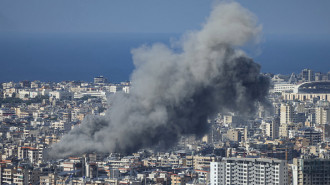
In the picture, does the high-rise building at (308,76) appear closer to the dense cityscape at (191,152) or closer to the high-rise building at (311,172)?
the dense cityscape at (191,152)

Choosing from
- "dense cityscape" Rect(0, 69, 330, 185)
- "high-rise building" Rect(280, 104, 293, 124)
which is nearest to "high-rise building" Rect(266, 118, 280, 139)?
"dense cityscape" Rect(0, 69, 330, 185)

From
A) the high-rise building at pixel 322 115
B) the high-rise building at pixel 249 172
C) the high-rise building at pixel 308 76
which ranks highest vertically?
the high-rise building at pixel 308 76

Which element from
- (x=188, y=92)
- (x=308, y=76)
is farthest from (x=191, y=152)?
(x=308, y=76)

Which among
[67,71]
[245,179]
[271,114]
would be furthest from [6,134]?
[67,71]

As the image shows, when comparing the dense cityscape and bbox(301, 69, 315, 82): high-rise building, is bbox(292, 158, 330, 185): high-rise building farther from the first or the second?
bbox(301, 69, 315, 82): high-rise building

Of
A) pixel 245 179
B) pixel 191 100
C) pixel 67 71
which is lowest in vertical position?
pixel 245 179

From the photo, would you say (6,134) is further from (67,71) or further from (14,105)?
(67,71)

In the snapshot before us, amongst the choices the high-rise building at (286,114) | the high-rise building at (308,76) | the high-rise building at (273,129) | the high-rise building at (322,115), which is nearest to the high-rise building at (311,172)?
the high-rise building at (273,129)

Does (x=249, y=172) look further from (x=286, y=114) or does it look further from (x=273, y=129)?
(x=286, y=114)
